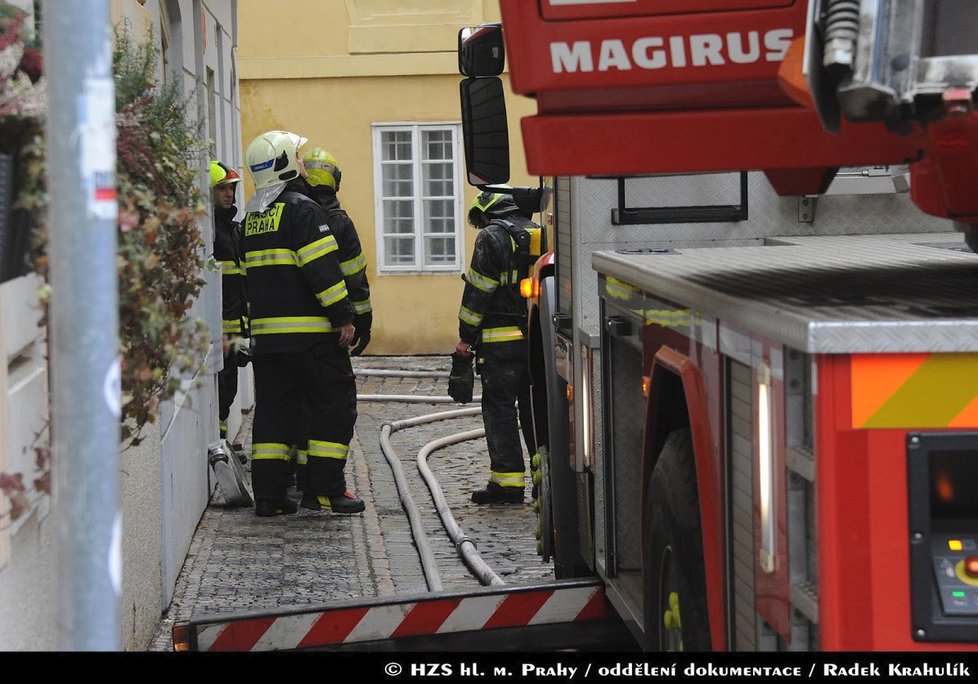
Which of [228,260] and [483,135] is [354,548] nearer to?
[228,260]

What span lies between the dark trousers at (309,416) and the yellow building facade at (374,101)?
9.49 metres

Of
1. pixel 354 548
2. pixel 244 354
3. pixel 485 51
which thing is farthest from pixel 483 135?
pixel 244 354

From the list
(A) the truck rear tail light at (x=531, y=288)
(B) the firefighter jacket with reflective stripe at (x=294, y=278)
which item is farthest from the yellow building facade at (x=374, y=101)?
(A) the truck rear tail light at (x=531, y=288)

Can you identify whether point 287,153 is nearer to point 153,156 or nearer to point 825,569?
point 153,156

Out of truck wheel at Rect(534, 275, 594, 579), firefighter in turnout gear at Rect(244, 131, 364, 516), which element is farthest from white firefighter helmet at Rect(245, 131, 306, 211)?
truck wheel at Rect(534, 275, 594, 579)

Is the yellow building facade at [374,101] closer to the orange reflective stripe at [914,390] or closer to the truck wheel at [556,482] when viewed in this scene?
the truck wheel at [556,482]

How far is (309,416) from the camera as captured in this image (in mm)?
8836

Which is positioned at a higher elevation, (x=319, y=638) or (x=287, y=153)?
(x=287, y=153)

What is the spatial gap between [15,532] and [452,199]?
1554 cm

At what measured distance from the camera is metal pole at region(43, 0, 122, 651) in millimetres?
2035

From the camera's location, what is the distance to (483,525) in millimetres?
8547

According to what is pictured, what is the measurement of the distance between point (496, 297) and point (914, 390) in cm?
656

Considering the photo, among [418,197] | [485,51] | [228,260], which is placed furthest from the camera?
[418,197]
